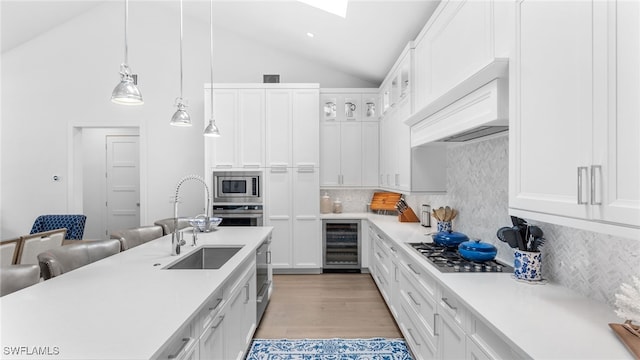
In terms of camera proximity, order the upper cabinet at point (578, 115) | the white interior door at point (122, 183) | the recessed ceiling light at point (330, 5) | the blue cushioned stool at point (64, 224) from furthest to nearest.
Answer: the white interior door at point (122, 183) < the blue cushioned stool at point (64, 224) < the recessed ceiling light at point (330, 5) < the upper cabinet at point (578, 115)

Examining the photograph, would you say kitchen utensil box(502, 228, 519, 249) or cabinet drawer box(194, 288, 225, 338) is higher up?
kitchen utensil box(502, 228, 519, 249)

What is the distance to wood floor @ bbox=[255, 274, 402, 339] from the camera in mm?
2779

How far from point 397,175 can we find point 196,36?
4.08m

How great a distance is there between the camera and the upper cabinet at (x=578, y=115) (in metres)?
0.84

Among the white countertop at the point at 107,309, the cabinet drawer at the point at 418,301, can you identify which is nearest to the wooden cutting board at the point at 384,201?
the cabinet drawer at the point at 418,301

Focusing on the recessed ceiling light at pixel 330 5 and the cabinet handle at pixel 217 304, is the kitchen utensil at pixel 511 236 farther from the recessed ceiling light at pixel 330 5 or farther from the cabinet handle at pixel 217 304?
the recessed ceiling light at pixel 330 5

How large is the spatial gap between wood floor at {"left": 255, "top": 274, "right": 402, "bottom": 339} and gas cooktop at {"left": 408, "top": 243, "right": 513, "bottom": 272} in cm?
97

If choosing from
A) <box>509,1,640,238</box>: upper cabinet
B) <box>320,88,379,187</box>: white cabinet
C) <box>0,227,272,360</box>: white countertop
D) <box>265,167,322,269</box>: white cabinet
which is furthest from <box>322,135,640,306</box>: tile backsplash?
<box>0,227,272,360</box>: white countertop

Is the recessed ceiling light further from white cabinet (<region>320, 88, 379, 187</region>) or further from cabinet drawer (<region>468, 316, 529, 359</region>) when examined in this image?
cabinet drawer (<region>468, 316, 529, 359</region>)

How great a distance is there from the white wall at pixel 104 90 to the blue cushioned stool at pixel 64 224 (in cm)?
44

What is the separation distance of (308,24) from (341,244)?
9.89ft

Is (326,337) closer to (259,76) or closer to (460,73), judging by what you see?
(460,73)

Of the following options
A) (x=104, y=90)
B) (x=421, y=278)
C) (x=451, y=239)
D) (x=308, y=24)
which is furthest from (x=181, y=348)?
(x=104, y=90)

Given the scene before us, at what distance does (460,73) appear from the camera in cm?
186
